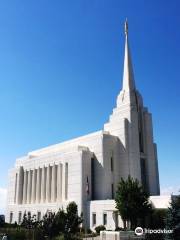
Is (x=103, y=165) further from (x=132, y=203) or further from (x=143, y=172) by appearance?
(x=132, y=203)

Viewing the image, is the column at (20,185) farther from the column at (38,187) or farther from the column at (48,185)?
the column at (48,185)

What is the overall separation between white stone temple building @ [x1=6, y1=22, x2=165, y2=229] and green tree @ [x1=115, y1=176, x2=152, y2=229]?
24.1 feet

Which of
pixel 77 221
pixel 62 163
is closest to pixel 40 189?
pixel 62 163

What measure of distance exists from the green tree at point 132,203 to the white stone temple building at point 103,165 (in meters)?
7.35

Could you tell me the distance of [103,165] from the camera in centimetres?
5031

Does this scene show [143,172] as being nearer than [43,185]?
Yes

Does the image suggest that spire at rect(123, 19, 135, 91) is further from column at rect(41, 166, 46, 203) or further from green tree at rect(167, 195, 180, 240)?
green tree at rect(167, 195, 180, 240)

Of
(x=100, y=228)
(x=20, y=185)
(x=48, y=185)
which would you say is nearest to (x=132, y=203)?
(x=100, y=228)

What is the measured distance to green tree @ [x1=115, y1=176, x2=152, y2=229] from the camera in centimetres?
3569

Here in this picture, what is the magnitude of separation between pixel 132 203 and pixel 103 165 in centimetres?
1513

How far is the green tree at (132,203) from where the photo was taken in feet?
117

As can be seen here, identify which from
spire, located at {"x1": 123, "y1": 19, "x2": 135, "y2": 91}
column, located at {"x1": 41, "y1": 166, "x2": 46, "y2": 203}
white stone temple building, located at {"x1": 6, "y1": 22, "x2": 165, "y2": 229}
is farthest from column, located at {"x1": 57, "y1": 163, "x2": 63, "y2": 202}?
spire, located at {"x1": 123, "y1": 19, "x2": 135, "y2": 91}

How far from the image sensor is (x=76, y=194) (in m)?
49.4

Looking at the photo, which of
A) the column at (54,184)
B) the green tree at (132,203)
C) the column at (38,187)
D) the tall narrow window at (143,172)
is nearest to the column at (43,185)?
the column at (38,187)
